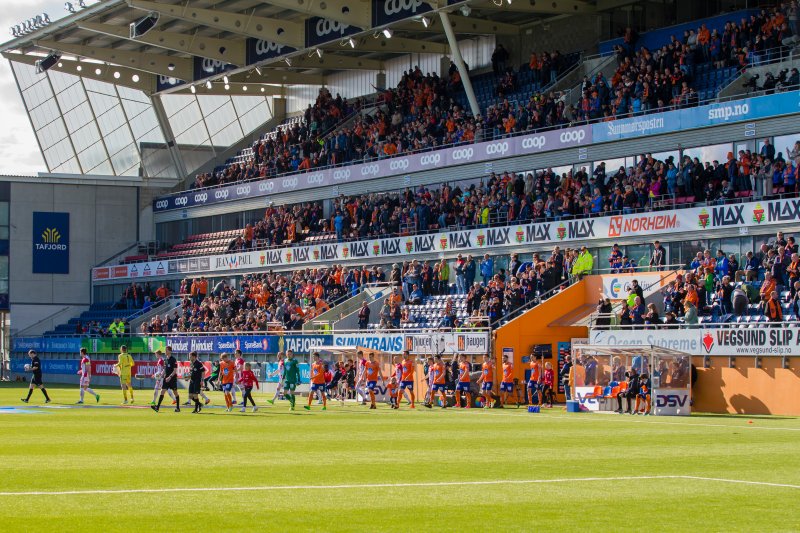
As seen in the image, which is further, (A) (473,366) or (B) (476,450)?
(A) (473,366)

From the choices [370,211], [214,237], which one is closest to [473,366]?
[370,211]

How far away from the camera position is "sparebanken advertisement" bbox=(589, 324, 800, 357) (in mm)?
32312

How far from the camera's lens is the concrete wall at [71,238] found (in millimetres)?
72188

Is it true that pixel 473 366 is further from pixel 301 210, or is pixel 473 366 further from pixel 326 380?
pixel 301 210

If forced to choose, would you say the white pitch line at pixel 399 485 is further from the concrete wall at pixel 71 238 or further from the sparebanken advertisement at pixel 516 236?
the concrete wall at pixel 71 238

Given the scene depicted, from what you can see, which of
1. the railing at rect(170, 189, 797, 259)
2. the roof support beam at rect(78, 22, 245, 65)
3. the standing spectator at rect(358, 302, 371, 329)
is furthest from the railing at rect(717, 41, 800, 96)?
the roof support beam at rect(78, 22, 245, 65)

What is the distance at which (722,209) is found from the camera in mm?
38688

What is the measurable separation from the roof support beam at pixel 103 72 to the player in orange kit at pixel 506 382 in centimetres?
4039

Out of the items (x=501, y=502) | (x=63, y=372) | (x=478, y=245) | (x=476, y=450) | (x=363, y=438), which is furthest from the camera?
(x=63, y=372)

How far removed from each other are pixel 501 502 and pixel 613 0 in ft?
140

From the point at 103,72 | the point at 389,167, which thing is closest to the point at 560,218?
the point at 389,167

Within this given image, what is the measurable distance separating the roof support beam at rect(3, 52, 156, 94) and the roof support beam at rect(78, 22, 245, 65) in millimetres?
9336

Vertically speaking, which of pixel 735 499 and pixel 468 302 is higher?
pixel 468 302

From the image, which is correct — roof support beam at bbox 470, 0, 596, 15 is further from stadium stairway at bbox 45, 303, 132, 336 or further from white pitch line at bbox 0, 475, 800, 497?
white pitch line at bbox 0, 475, 800, 497
